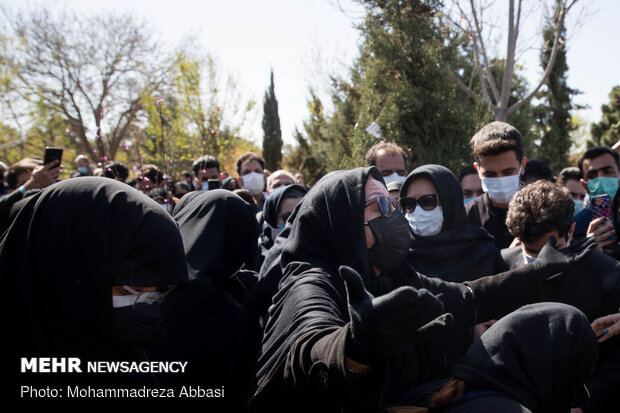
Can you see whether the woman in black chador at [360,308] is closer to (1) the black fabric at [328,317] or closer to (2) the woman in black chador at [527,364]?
(1) the black fabric at [328,317]

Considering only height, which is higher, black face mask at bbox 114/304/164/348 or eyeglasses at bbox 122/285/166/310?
eyeglasses at bbox 122/285/166/310

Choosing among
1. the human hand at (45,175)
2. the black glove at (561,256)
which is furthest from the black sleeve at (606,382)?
the human hand at (45,175)

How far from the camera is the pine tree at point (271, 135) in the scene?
84.5ft

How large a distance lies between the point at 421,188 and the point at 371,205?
135cm

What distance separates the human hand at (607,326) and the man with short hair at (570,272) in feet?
0.33

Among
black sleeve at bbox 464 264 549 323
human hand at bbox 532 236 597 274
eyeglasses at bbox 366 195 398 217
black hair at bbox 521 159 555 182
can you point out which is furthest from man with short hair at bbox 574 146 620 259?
eyeglasses at bbox 366 195 398 217

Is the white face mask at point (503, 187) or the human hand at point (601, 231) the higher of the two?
the white face mask at point (503, 187)

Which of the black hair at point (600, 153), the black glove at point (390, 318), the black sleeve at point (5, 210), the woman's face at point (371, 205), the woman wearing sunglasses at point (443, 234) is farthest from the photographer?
the black hair at point (600, 153)

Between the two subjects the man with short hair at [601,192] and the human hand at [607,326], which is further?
the man with short hair at [601,192]

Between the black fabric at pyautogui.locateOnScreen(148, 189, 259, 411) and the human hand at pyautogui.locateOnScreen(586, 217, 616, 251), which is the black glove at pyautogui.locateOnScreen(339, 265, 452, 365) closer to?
the black fabric at pyautogui.locateOnScreen(148, 189, 259, 411)

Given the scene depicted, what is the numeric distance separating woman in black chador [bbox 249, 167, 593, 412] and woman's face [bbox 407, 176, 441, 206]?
1025 mm

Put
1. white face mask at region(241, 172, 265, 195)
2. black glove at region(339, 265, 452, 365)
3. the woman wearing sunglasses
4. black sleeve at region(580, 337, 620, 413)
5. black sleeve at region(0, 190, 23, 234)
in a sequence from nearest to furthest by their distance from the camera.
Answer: black glove at region(339, 265, 452, 365), black sleeve at region(0, 190, 23, 234), black sleeve at region(580, 337, 620, 413), the woman wearing sunglasses, white face mask at region(241, 172, 265, 195)

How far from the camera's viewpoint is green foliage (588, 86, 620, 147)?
19267mm

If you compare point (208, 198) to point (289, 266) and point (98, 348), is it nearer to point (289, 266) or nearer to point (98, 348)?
point (289, 266)
